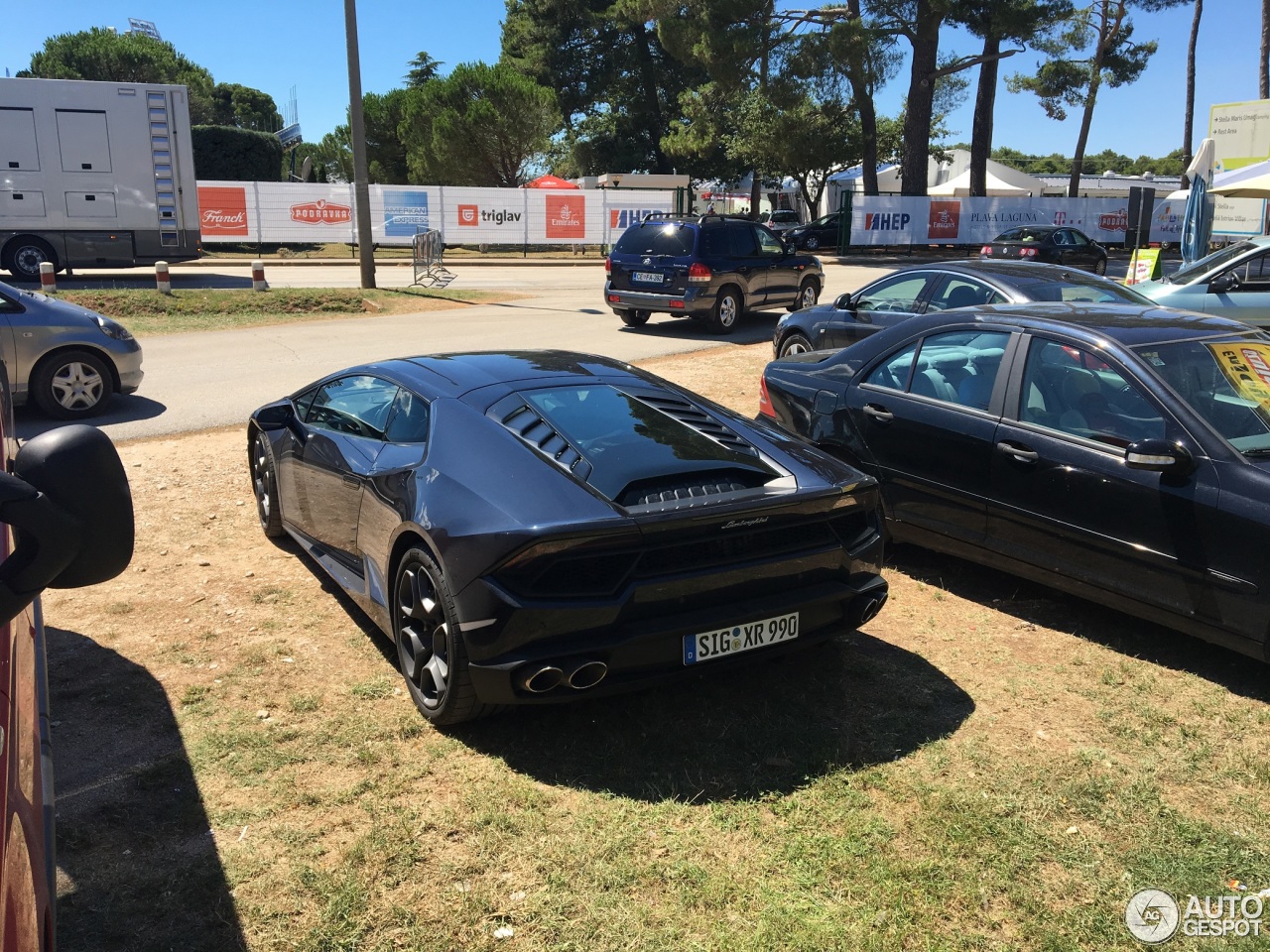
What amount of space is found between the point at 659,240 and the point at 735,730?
42.8ft

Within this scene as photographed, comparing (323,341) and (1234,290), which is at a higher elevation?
(1234,290)

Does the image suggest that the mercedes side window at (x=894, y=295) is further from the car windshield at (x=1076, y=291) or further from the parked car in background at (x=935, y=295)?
the car windshield at (x=1076, y=291)

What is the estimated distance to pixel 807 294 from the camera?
59.8 ft

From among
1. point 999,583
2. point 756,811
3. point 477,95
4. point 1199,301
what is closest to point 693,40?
point 477,95

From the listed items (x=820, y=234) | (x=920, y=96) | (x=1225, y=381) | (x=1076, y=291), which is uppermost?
(x=920, y=96)

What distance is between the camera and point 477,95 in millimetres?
45812

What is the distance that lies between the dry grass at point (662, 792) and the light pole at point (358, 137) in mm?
15882

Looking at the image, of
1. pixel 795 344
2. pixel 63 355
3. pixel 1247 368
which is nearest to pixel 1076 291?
pixel 795 344

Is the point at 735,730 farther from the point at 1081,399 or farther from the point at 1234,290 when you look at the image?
the point at 1234,290

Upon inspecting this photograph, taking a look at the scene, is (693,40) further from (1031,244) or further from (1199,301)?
(1199,301)

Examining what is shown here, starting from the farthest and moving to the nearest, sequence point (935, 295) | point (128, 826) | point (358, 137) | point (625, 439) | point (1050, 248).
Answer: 1. point (1050, 248)
2. point (358, 137)
3. point (935, 295)
4. point (625, 439)
5. point (128, 826)

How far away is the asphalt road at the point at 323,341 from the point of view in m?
10.4

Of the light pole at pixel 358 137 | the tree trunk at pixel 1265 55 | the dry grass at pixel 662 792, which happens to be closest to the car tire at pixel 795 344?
the dry grass at pixel 662 792

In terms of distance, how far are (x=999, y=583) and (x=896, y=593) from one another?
0.66 m
